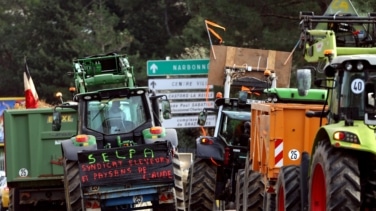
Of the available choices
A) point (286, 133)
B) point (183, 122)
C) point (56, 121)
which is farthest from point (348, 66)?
point (183, 122)

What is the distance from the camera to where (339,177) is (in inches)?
428

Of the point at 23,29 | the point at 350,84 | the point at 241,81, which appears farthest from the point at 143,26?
the point at 350,84

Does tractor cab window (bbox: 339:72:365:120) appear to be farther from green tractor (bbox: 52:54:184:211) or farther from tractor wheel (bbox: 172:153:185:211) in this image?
tractor wheel (bbox: 172:153:185:211)

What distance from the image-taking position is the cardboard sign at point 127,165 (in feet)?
57.8

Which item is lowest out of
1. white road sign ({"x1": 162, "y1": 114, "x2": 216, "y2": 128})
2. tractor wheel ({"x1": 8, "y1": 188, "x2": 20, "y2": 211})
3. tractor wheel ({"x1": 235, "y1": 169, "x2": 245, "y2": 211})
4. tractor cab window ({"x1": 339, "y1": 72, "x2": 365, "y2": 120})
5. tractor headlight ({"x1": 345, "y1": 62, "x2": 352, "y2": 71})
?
tractor wheel ({"x1": 8, "y1": 188, "x2": 20, "y2": 211})

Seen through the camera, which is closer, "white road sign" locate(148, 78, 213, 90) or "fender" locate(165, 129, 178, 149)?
"fender" locate(165, 129, 178, 149)

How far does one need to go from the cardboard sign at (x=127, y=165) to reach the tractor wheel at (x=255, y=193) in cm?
131

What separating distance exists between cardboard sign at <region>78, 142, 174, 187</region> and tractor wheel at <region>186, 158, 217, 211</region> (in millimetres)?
2780

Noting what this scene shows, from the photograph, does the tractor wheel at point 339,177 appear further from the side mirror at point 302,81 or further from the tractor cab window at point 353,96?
the side mirror at point 302,81

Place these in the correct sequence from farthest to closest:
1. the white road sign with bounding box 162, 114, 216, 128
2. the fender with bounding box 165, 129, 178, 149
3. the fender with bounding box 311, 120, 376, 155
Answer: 1. the white road sign with bounding box 162, 114, 216, 128
2. the fender with bounding box 165, 129, 178, 149
3. the fender with bounding box 311, 120, 376, 155

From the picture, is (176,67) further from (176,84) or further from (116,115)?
(116,115)

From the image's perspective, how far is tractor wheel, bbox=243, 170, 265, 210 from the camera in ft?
57.0

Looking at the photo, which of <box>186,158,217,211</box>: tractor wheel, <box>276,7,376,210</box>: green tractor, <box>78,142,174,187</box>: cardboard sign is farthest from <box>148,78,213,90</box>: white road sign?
<box>276,7,376,210</box>: green tractor

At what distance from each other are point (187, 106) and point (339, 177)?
79.5ft
